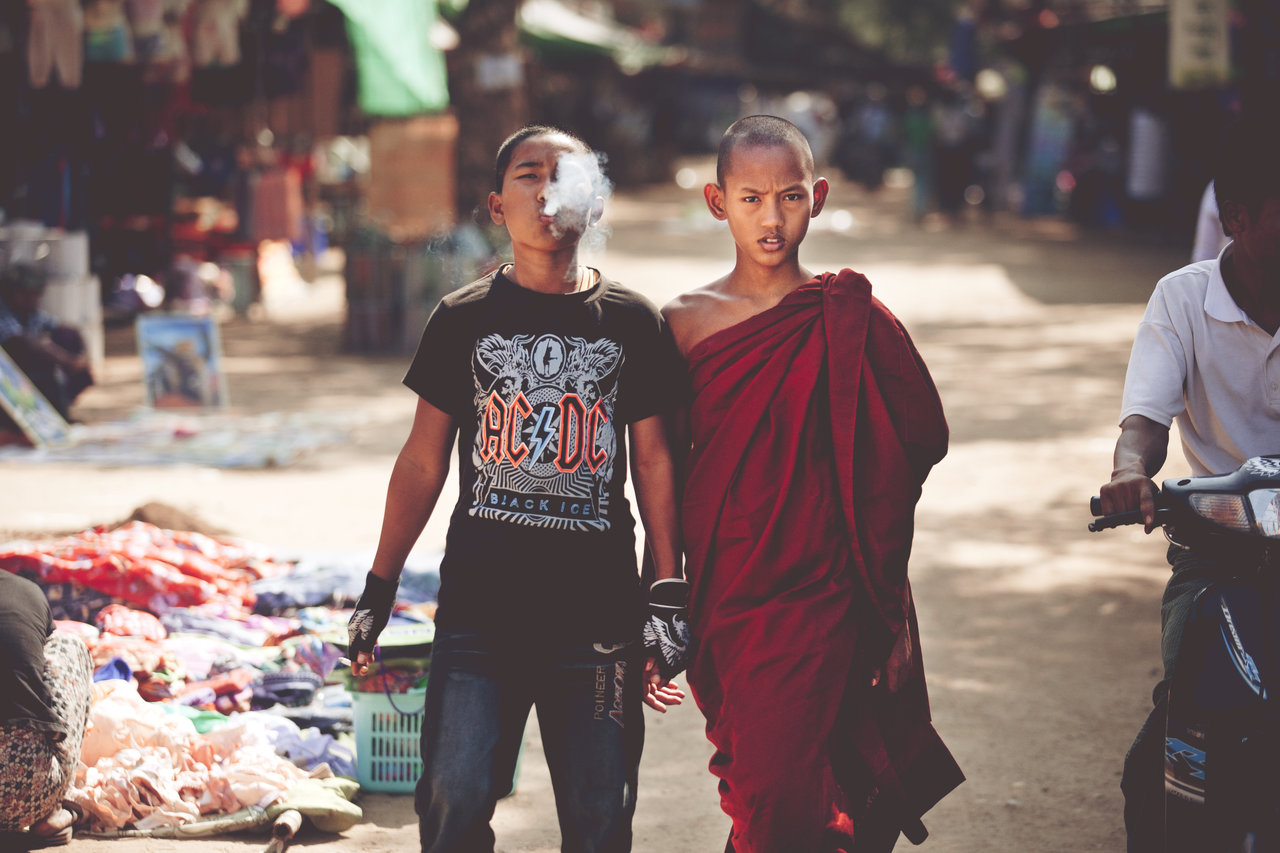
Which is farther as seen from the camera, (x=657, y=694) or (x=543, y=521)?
(x=657, y=694)

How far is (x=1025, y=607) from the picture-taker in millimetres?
5438

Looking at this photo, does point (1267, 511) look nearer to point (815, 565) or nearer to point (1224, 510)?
point (1224, 510)

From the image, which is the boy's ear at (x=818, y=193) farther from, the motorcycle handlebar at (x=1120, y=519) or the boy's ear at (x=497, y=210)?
the motorcycle handlebar at (x=1120, y=519)

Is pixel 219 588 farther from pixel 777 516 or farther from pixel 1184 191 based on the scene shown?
pixel 1184 191

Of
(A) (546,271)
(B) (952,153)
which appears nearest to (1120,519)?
(A) (546,271)

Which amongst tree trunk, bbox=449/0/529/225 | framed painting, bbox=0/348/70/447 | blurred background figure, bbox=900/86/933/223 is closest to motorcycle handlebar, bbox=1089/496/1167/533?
framed painting, bbox=0/348/70/447

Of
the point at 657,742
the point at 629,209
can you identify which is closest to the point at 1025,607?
the point at 657,742

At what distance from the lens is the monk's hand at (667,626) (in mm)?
2697

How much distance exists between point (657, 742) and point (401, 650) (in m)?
0.99

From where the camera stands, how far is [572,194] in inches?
107

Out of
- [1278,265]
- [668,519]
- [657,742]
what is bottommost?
[657,742]

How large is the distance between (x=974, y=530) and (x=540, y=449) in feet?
13.9

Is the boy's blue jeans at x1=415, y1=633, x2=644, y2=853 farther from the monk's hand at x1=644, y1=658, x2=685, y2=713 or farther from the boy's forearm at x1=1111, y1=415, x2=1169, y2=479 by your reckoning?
the boy's forearm at x1=1111, y1=415, x2=1169, y2=479

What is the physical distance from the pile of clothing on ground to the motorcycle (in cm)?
210
